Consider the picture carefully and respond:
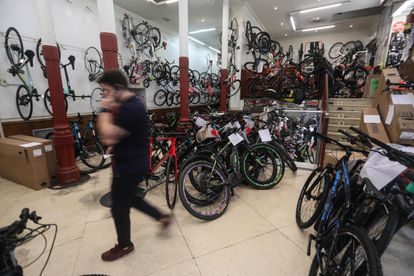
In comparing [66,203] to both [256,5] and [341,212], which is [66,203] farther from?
[256,5]

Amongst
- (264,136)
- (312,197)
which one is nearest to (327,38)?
Answer: (264,136)

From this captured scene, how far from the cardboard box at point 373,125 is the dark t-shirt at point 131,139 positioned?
3178 millimetres

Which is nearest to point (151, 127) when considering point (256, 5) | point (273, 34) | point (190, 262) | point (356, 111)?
point (190, 262)

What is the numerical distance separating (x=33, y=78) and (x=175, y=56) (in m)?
5.49

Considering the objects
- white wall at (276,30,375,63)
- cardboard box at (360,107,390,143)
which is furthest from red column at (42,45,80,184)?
white wall at (276,30,375,63)

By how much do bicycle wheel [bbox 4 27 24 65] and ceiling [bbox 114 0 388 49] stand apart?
2941 mm

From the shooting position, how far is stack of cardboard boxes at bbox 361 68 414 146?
2473 mm

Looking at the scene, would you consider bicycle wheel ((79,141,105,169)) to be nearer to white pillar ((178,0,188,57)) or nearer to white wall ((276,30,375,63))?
white pillar ((178,0,188,57))

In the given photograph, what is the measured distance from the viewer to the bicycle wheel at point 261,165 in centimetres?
275

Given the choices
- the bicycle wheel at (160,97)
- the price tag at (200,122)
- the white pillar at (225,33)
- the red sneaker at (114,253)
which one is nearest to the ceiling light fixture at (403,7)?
the white pillar at (225,33)

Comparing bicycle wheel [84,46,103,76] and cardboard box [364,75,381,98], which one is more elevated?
bicycle wheel [84,46,103,76]

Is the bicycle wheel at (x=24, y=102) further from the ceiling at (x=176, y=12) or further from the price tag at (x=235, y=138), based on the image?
the price tag at (x=235, y=138)

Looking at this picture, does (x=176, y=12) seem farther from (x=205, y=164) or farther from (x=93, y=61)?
(x=205, y=164)

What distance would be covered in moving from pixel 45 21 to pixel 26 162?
6.76 feet
